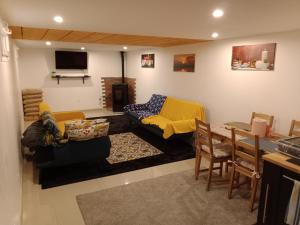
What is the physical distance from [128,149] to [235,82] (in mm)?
2324

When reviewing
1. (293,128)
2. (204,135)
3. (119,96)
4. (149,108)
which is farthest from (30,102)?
(293,128)

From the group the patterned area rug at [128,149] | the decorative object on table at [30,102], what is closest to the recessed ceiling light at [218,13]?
the patterned area rug at [128,149]

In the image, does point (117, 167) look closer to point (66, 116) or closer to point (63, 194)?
point (63, 194)

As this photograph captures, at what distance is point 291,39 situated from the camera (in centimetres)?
313

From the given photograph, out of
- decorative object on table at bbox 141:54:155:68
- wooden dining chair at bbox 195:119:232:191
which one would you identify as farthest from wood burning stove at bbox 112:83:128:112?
wooden dining chair at bbox 195:119:232:191

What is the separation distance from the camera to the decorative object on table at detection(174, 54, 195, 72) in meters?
5.01

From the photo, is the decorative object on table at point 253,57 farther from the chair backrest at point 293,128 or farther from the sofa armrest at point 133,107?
the sofa armrest at point 133,107

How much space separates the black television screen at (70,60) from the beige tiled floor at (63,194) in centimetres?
440

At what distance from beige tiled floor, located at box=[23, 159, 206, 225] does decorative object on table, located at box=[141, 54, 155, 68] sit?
364 cm

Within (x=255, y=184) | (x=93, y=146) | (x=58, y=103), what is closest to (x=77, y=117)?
(x=93, y=146)

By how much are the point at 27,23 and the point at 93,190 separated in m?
2.24

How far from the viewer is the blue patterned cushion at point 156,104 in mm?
5854

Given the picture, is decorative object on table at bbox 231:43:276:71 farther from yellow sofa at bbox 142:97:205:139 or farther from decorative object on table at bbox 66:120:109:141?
decorative object on table at bbox 66:120:109:141

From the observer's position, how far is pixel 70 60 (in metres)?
7.54
